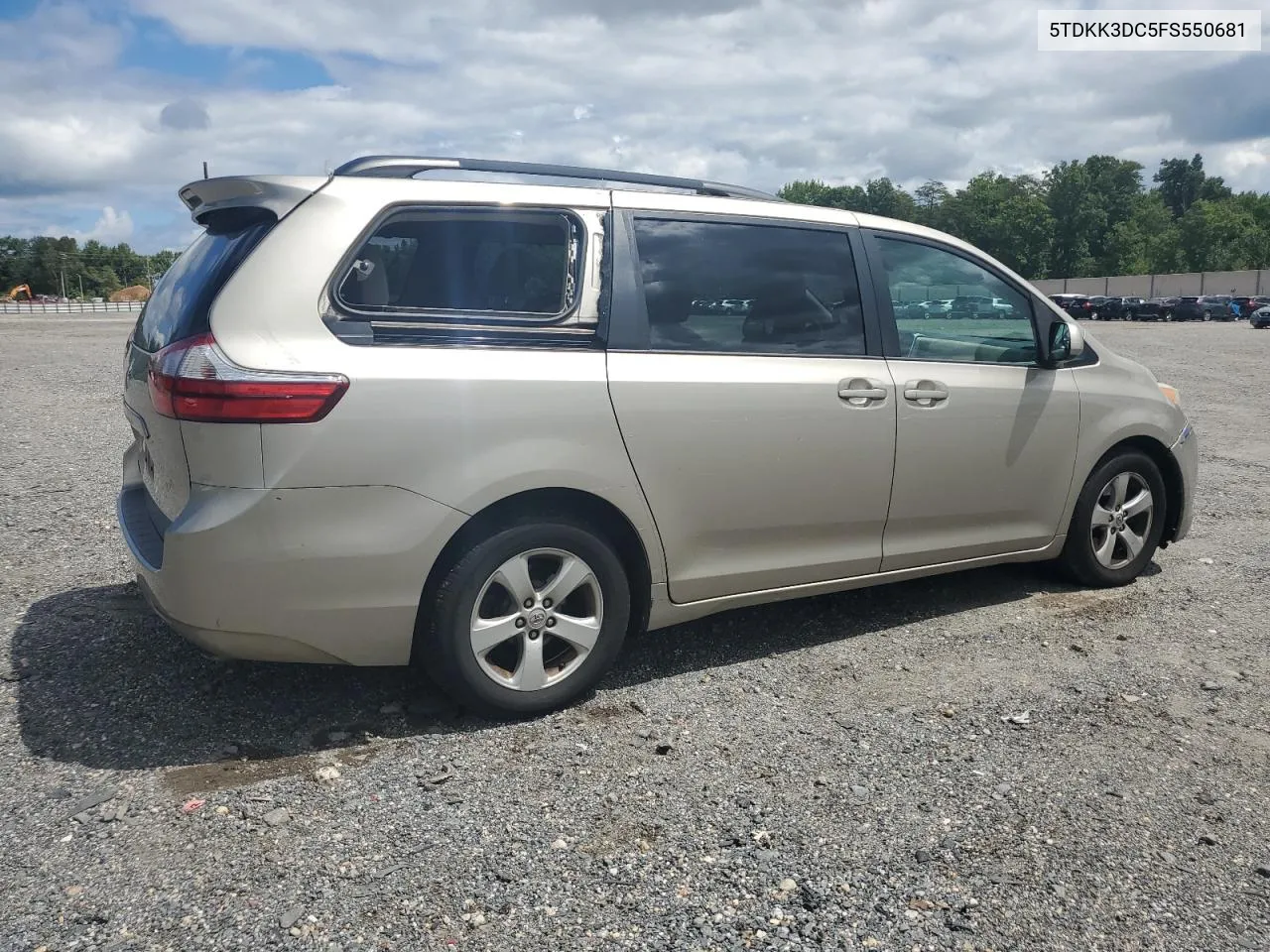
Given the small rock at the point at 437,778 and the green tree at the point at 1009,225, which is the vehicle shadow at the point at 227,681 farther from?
the green tree at the point at 1009,225

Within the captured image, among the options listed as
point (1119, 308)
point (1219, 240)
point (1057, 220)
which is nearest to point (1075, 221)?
point (1057, 220)

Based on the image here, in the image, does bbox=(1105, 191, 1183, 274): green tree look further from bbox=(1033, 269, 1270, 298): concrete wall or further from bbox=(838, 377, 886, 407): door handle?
bbox=(838, 377, 886, 407): door handle

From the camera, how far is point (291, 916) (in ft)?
8.53

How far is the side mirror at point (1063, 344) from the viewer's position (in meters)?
4.98

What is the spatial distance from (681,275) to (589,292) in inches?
16.3

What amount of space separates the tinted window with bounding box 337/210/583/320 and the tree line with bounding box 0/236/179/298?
142 m

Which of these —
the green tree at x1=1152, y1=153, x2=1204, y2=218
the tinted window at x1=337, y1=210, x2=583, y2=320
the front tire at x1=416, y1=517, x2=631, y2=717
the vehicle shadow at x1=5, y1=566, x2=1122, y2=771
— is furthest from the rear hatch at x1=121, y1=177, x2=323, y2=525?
the green tree at x1=1152, y1=153, x2=1204, y2=218

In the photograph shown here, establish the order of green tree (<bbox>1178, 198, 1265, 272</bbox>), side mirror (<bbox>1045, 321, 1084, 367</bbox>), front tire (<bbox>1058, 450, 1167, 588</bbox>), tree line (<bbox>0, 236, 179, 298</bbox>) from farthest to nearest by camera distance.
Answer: tree line (<bbox>0, 236, 179, 298</bbox>) → green tree (<bbox>1178, 198, 1265, 272</bbox>) → front tire (<bbox>1058, 450, 1167, 588</bbox>) → side mirror (<bbox>1045, 321, 1084, 367</bbox>)

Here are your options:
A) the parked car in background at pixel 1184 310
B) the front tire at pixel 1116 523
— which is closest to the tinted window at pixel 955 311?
the front tire at pixel 1116 523

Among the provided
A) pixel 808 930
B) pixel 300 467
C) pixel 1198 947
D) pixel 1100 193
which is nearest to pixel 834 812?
pixel 808 930

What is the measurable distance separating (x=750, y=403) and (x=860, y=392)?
0.57m

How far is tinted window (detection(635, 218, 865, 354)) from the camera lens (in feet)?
13.0

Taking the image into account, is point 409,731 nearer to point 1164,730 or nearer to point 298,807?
point 298,807

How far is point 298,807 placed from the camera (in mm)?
3133
